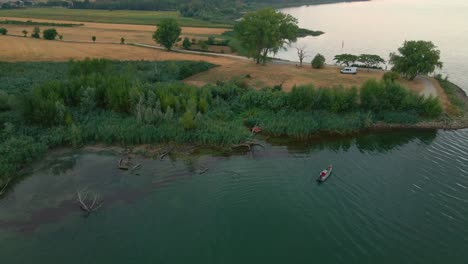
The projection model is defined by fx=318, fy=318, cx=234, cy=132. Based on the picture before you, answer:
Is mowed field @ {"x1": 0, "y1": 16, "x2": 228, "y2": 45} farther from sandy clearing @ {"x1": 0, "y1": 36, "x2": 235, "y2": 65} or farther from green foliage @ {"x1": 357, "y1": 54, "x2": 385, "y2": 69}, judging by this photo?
green foliage @ {"x1": 357, "y1": 54, "x2": 385, "y2": 69}

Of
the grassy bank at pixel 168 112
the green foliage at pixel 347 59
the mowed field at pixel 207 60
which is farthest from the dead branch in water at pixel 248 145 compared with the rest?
the green foliage at pixel 347 59

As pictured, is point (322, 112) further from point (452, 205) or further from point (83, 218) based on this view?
point (83, 218)

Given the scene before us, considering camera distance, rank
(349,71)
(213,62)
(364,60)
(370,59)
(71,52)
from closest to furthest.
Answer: (349,71)
(370,59)
(364,60)
(213,62)
(71,52)

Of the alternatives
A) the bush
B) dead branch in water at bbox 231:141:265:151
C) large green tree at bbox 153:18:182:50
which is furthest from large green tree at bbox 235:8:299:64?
dead branch in water at bbox 231:141:265:151

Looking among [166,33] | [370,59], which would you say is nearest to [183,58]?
[166,33]

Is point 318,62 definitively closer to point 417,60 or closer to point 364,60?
point 364,60

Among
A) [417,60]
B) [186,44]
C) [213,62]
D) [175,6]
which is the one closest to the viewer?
[417,60]

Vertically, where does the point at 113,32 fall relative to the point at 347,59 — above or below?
above
